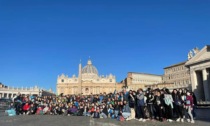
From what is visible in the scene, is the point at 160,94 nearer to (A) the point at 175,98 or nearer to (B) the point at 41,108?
(A) the point at 175,98

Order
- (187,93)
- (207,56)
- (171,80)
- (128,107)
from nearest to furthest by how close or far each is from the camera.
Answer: (187,93) → (128,107) → (207,56) → (171,80)

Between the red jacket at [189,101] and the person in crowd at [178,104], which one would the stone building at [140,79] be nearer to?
the person in crowd at [178,104]

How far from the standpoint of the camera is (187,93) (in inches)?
529

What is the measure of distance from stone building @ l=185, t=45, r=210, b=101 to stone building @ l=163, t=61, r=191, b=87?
5052cm

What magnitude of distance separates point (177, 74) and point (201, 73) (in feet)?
192

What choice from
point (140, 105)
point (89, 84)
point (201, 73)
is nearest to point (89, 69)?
point (89, 84)

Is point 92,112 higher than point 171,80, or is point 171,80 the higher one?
point 171,80

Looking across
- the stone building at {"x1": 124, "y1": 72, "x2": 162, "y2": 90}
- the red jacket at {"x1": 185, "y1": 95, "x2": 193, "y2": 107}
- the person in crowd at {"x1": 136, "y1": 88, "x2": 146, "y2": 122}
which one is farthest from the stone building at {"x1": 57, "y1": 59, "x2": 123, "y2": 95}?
the red jacket at {"x1": 185, "y1": 95, "x2": 193, "y2": 107}

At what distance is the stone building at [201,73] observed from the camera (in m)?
32.5

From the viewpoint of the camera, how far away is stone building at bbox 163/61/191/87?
281 ft

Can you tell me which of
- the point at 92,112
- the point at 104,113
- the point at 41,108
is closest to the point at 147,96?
the point at 104,113

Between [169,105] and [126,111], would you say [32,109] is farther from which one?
[169,105]

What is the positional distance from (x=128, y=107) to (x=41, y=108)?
10.6 metres

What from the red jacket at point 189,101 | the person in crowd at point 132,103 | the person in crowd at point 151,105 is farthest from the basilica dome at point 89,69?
the red jacket at point 189,101
